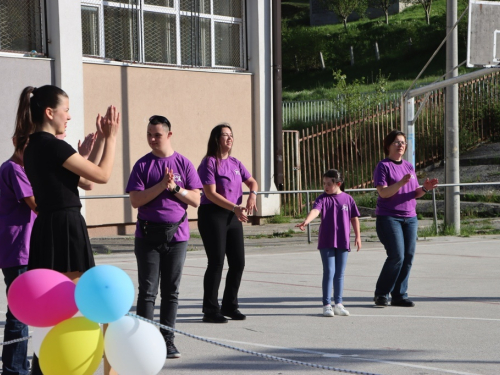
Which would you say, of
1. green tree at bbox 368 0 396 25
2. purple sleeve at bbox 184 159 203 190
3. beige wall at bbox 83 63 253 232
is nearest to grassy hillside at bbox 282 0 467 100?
green tree at bbox 368 0 396 25

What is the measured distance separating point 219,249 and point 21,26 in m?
9.06

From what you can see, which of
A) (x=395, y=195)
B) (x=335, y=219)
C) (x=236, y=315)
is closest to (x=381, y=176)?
(x=395, y=195)

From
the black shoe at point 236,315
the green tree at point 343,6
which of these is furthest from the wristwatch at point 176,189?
the green tree at point 343,6

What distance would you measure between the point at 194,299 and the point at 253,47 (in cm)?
1010

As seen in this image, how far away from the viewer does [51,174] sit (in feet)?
16.1

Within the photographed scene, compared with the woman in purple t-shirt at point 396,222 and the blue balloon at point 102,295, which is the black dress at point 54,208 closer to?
the blue balloon at point 102,295

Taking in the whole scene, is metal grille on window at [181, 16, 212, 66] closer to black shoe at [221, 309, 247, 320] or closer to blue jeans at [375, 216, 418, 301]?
blue jeans at [375, 216, 418, 301]

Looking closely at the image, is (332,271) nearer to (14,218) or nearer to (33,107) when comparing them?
(14,218)

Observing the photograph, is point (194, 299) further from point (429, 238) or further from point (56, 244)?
point (429, 238)

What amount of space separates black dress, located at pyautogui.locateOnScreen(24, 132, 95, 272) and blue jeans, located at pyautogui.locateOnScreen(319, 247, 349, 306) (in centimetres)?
381

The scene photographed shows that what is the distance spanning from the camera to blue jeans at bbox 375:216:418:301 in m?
8.75

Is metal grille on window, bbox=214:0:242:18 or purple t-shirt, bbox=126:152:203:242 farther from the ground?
metal grille on window, bbox=214:0:242:18

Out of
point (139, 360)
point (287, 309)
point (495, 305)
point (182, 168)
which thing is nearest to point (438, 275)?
point (495, 305)

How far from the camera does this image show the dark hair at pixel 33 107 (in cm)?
498
